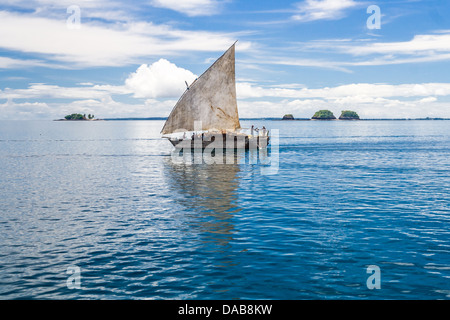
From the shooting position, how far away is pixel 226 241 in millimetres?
21875

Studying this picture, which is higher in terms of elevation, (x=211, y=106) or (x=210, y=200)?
(x=211, y=106)

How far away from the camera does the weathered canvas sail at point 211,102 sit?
74812mm

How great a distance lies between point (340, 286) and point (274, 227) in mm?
9261

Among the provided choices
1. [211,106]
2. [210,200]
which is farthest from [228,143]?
[210,200]

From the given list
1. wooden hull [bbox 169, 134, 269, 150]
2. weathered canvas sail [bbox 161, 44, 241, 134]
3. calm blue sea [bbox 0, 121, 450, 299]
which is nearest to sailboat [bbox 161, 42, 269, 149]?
weathered canvas sail [bbox 161, 44, 241, 134]

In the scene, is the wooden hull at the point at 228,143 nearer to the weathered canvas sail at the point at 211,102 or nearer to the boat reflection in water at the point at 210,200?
the weathered canvas sail at the point at 211,102

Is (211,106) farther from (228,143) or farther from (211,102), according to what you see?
(228,143)

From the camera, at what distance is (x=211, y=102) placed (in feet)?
254

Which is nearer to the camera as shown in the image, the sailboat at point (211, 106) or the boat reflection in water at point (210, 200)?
the boat reflection in water at point (210, 200)

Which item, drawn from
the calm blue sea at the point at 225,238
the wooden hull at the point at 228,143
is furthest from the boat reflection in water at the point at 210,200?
the wooden hull at the point at 228,143

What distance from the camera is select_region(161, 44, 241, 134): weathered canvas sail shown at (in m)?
74.8
